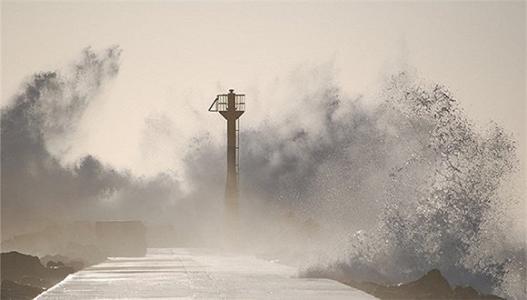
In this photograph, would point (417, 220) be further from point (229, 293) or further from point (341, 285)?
point (229, 293)

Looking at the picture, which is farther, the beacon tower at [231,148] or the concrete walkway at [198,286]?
the beacon tower at [231,148]

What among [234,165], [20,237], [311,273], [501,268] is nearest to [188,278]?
[311,273]

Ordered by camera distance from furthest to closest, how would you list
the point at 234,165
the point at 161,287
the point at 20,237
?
1. the point at 20,237
2. the point at 234,165
3. the point at 161,287

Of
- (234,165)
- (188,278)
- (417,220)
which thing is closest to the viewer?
(188,278)

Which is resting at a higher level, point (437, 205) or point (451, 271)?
point (437, 205)

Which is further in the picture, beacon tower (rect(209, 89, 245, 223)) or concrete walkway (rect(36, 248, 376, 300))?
beacon tower (rect(209, 89, 245, 223))

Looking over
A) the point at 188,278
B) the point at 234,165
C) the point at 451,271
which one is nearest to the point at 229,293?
the point at 188,278

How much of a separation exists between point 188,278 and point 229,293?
979 centimetres

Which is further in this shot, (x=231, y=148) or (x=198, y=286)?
(x=231, y=148)

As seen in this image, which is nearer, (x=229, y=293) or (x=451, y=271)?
(x=229, y=293)

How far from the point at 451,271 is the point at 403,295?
13.1m

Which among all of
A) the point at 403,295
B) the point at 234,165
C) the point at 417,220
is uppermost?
the point at 234,165

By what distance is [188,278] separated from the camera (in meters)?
44.7

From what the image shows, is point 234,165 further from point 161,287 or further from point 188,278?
point 161,287
